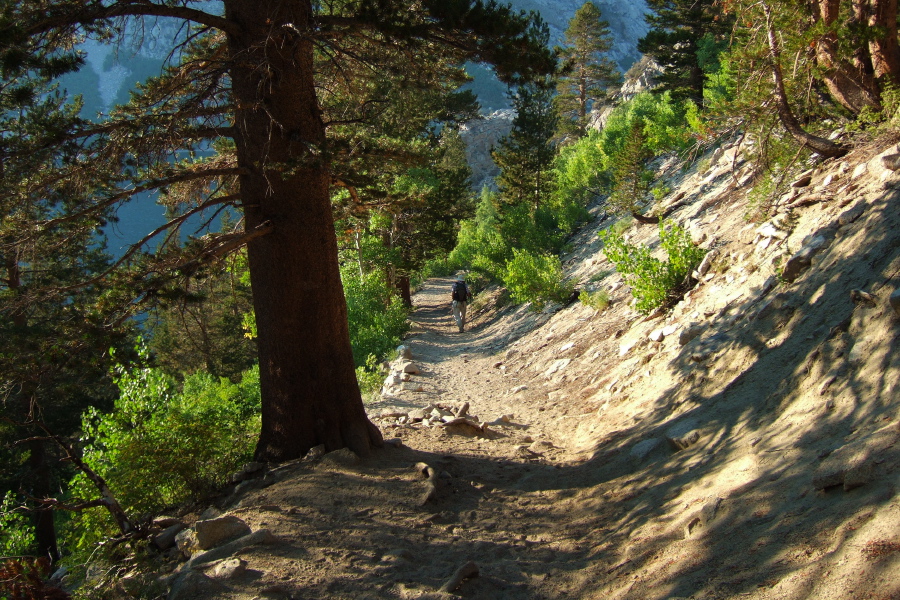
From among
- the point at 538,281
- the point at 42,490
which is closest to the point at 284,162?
the point at 538,281

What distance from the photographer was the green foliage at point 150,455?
5109mm

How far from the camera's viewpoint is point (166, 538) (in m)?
4.29

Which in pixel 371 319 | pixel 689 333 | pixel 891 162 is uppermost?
pixel 891 162

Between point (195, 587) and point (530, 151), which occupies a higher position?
point (530, 151)

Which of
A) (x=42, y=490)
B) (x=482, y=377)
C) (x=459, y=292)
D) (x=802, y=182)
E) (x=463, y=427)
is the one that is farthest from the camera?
(x=459, y=292)

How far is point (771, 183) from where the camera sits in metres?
7.58

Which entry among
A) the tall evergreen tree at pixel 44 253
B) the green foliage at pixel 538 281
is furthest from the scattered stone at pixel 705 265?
the tall evergreen tree at pixel 44 253

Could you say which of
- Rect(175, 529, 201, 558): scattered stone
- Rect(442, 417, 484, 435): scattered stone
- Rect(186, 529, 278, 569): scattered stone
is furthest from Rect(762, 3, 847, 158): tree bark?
Rect(175, 529, 201, 558): scattered stone

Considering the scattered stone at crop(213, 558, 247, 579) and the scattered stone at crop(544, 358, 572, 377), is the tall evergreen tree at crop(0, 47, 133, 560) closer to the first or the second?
the scattered stone at crop(213, 558, 247, 579)

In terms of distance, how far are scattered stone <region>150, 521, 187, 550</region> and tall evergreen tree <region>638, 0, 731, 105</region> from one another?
83.2 ft

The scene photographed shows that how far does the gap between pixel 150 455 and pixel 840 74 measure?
27.4 feet

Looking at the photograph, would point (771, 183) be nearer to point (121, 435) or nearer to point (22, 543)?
point (121, 435)

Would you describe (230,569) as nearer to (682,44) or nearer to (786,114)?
(786,114)

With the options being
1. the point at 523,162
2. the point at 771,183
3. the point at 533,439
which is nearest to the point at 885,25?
the point at 771,183
